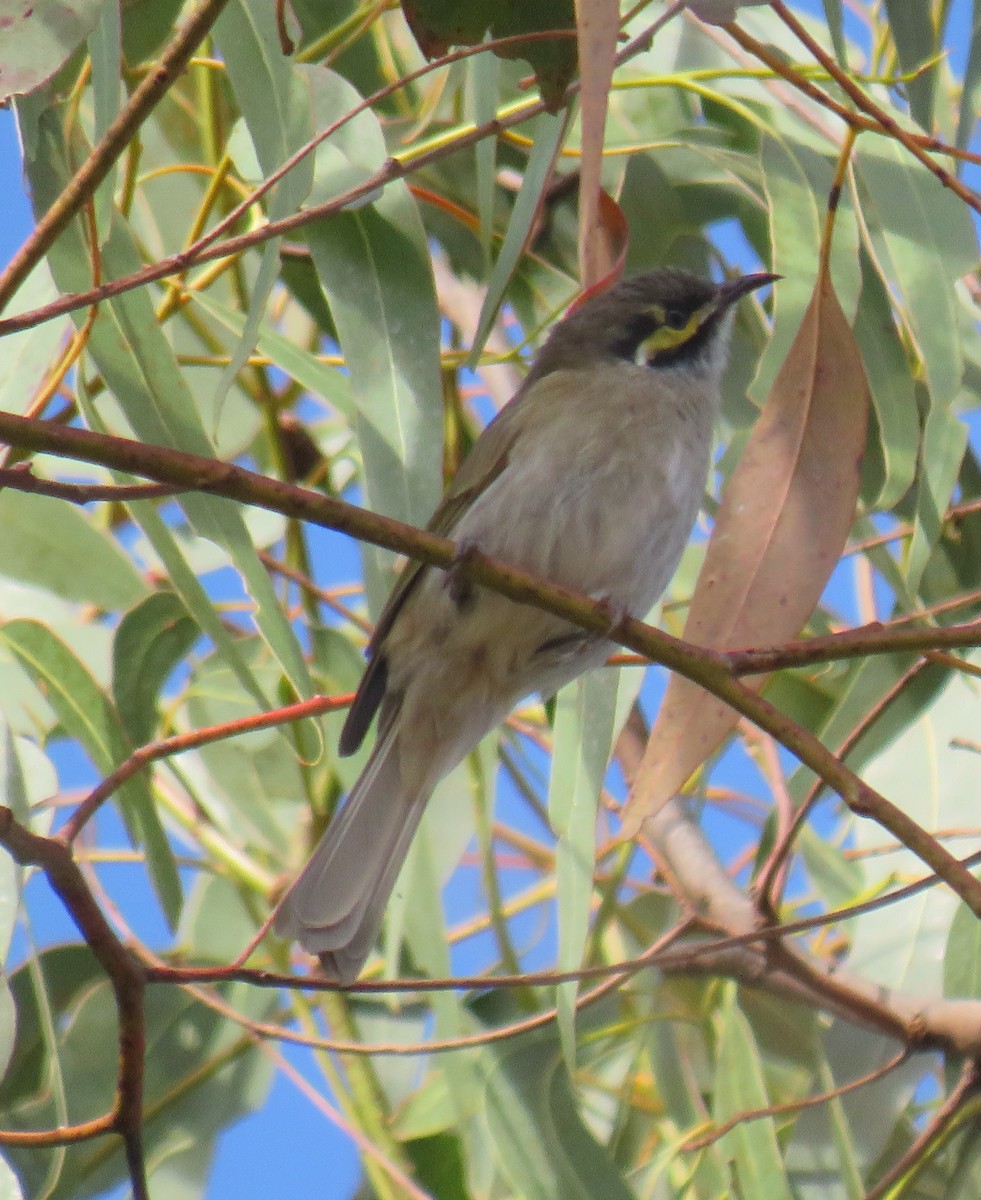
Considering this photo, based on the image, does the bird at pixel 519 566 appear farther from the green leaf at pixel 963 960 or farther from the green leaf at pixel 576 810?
the green leaf at pixel 963 960

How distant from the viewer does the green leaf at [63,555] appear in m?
3.45

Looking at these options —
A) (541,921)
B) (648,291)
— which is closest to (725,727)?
(648,291)

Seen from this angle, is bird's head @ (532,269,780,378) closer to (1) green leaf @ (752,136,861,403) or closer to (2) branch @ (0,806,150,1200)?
(1) green leaf @ (752,136,861,403)

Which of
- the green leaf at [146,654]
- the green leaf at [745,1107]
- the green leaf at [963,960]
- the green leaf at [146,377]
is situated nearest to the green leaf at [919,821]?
the green leaf at [963,960]

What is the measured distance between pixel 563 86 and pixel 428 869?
1657 mm

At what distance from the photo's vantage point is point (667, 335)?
A: 11.7ft

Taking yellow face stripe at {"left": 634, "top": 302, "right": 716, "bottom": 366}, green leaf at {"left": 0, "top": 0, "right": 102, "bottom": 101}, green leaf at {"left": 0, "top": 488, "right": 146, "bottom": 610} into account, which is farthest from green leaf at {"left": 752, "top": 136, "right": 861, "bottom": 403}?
green leaf at {"left": 0, "top": 488, "right": 146, "bottom": 610}

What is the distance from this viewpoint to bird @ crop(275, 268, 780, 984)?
314 cm

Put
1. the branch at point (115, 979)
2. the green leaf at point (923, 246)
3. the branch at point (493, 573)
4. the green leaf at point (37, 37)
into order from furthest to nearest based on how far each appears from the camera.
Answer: the green leaf at point (923, 246)
the green leaf at point (37, 37)
the branch at point (115, 979)
the branch at point (493, 573)

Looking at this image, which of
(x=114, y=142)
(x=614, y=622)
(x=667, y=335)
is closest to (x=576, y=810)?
(x=614, y=622)

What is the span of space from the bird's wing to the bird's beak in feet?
1.62

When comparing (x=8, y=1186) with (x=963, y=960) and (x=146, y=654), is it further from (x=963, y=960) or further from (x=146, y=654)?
(x=963, y=960)

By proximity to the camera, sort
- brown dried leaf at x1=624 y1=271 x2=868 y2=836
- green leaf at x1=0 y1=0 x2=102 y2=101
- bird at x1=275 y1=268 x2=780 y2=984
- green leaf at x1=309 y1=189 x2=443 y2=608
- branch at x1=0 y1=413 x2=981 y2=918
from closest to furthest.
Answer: branch at x1=0 y1=413 x2=981 y2=918, green leaf at x1=0 y1=0 x2=102 y2=101, brown dried leaf at x1=624 y1=271 x2=868 y2=836, green leaf at x1=309 y1=189 x2=443 y2=608, bird at x1=275 y1=268 x2=780 y2=984

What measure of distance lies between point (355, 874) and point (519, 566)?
656 millimetres
